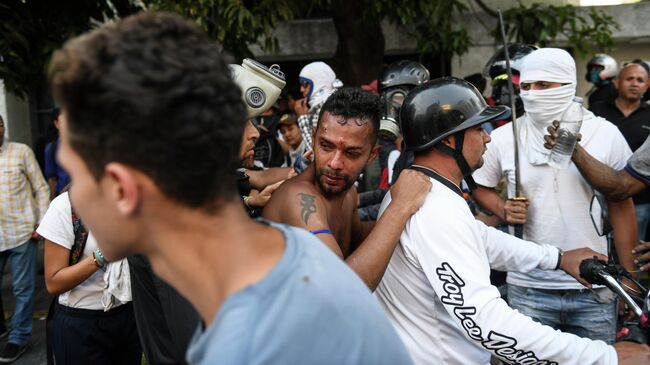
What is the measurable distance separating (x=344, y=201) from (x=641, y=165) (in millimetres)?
1657

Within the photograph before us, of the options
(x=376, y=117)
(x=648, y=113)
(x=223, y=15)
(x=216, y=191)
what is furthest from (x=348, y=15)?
(x=216, y=191)

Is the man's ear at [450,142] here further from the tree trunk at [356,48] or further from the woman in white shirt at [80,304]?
the tree trunk at [356,48]

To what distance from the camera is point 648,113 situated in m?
6.56

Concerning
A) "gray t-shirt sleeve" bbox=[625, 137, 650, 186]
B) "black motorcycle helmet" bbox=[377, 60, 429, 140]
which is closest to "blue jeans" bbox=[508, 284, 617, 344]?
"gray t-shirt sleeve" bbox=[625, 137, 650, 186]

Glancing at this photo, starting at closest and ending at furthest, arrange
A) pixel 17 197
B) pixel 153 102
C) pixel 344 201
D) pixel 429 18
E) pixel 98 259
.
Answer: pixel 153 102 < pixel 344 201 < pixel 98 259 < pixel 17 197 < pixel 429 18

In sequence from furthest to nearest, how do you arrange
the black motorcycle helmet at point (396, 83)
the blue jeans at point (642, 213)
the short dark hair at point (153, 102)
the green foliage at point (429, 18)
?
the green foliage at point (429, 18), the blue jeans at point (642, 213), the black motorcycle helmet at point (396, 83), the short dark hair at point (153, 102)

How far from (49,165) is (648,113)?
273 inches

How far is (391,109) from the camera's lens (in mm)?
5051

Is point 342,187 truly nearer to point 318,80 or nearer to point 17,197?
point 318,80

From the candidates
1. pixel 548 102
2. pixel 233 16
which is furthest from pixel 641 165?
pixel 233 16

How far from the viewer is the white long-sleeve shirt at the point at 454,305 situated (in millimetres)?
2205

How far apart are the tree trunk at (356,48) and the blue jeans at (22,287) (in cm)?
449

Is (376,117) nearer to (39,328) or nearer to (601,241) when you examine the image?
(601,241)

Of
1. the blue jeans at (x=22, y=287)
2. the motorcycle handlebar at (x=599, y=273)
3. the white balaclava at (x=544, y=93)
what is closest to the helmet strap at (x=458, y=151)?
the motorcycle handlebar at (x=599, y=273)
